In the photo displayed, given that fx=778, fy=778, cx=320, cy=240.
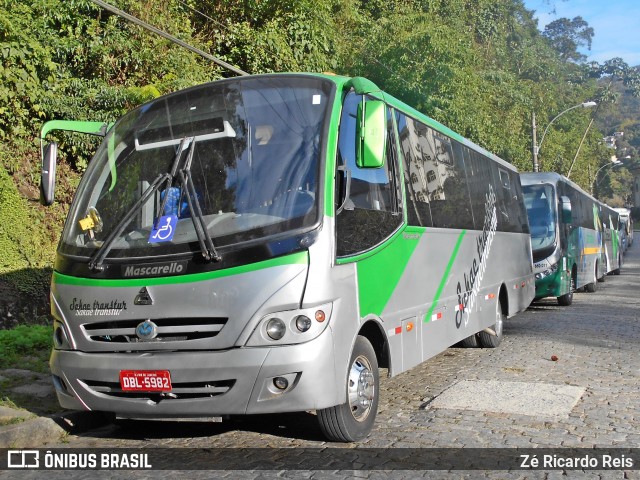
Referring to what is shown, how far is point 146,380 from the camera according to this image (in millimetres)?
5371

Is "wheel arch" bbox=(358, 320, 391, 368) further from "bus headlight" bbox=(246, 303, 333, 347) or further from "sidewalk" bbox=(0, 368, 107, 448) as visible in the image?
"sidewalk" bbox=(0, 368, 107, 448)

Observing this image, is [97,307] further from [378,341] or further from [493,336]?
[493,336]

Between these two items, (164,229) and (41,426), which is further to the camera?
(41,426)

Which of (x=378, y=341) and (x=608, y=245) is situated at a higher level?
(x=378, y=341)

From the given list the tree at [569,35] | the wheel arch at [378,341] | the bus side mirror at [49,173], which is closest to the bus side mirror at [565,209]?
the wheel arch at [378,341]

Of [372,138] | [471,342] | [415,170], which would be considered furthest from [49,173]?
[471,342]

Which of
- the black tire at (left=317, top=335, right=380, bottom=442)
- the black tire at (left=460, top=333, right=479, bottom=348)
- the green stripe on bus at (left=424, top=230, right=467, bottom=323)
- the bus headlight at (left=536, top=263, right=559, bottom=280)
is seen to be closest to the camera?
the black tire at (left=317, top=335, right=380, bottom=442)

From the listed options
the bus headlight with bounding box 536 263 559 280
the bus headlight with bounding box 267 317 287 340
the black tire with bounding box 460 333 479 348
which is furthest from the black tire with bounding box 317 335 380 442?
the bus headlight with bounding box 536 263 559 280

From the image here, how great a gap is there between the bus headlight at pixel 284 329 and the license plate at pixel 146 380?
2.11 feet

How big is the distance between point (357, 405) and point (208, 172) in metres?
2.08

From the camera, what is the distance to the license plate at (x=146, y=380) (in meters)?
5.33

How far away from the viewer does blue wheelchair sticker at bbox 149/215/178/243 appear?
556 cm

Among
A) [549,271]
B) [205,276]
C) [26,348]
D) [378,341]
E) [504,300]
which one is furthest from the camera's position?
[549,271]

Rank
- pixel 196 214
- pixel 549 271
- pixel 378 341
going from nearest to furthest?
pixel 196 214 → pixel 378 341 → pixel 549 271
